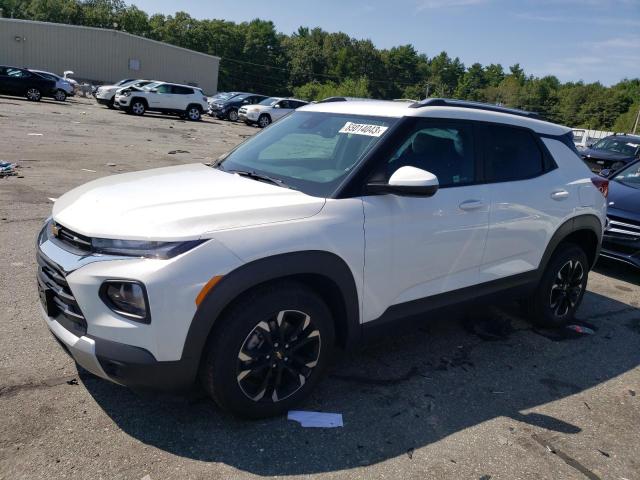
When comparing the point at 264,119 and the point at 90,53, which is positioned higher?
the point at 90,53

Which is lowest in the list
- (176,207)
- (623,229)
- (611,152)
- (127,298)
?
(127,298)

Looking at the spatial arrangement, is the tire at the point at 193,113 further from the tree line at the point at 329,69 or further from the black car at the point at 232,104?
the tree line at the point at 329,69

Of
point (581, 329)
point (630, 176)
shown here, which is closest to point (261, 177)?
point (581, 329)

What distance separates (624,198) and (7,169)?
9491 millimetres

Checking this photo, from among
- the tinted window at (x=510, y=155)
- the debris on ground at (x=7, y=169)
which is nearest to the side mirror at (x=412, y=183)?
the tinted window at (x=510, y=155)

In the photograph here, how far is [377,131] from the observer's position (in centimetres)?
352

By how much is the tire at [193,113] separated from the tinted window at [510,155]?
1006 inches

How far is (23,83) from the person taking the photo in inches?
1068

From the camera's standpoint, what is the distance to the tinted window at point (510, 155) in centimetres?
402

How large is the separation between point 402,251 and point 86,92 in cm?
4298

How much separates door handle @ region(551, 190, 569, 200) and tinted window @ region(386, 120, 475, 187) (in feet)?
3.20

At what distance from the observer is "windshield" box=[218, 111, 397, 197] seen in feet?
11.1

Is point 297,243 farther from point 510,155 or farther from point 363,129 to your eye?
point 510,155

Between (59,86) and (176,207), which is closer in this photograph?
Answer: (176,207)
